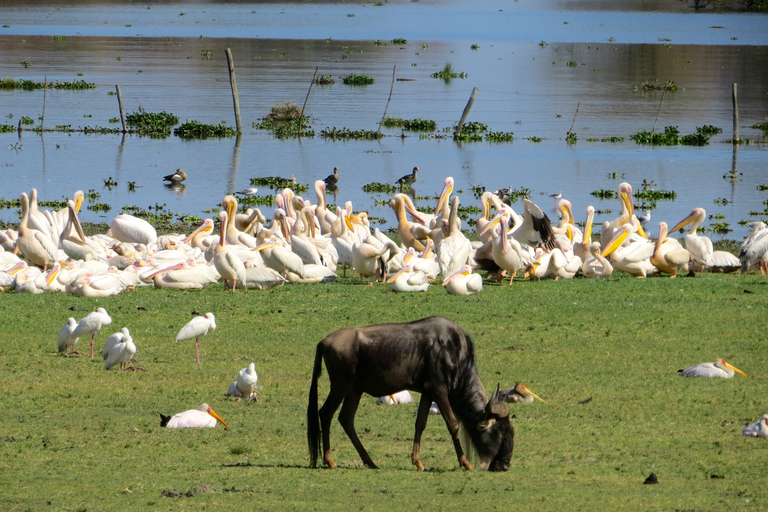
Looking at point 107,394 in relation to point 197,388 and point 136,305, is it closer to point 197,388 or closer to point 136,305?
point 197,388

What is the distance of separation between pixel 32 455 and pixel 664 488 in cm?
415

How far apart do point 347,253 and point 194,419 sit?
8387 mm

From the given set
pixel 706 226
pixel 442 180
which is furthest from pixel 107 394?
pixel 442 180

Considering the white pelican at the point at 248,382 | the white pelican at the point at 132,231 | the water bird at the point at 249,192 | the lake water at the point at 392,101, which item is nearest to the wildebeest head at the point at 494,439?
the white pelican at the point at 248,382

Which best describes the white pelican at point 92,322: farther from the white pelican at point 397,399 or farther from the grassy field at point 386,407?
the white pelican at point 397,399

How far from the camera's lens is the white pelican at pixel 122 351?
948 cm

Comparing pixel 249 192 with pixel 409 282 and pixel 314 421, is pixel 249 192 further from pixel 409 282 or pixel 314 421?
pixel 314 421

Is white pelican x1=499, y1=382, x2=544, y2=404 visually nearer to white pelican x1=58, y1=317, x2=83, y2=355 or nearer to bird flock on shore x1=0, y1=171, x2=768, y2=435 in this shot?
white pelican x1=58, y1=317, x2=83, y2=355

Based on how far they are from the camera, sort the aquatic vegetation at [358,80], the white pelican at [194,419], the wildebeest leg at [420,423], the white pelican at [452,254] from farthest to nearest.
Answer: the aquatic vegetation at [358,80]
the white pelican at [452,254]
the white pelican at [194,419]
the wildebeest leg at [420,423]

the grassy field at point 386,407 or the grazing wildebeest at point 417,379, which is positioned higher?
the grazing wildebeest at point 417,379

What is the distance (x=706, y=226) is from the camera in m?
21.1

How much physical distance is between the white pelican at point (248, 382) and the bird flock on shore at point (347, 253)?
5342 millimetres

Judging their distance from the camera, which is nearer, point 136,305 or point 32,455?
point 32,455

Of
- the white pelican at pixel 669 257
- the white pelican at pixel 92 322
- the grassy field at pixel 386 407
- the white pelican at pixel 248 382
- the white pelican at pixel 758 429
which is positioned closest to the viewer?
the grassy field at pixel 386 407
